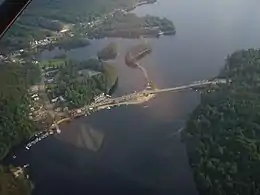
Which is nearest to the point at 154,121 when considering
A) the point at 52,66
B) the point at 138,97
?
the point at 138,97

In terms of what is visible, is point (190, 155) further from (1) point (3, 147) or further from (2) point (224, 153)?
(1) point (3, 147)

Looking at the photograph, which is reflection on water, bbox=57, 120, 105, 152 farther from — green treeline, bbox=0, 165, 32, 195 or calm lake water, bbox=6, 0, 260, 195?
green treeline, bbox=0, 165, 32, 195

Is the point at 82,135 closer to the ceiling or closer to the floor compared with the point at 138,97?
closer to the floor

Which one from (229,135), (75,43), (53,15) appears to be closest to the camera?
(229,135)

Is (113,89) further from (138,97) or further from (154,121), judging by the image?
(154,121)

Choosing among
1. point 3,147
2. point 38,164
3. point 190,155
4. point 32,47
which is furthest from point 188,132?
point 32,47

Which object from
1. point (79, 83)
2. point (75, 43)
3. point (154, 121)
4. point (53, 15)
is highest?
point (53, 15)

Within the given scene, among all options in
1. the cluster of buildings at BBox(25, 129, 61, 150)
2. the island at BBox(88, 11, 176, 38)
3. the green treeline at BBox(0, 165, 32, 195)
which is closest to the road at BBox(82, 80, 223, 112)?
the cluster of buildings at BBox(25, 129, 61, 150)
